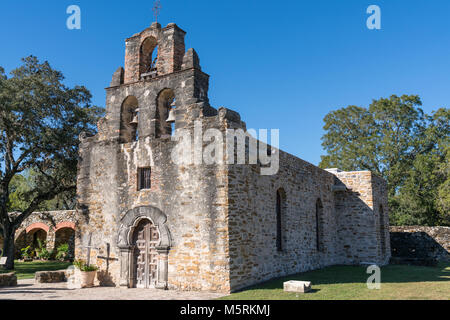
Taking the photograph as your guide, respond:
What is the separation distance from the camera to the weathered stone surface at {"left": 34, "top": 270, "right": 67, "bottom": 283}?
41.5 feet

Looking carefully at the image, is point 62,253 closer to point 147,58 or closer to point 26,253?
point 26,253

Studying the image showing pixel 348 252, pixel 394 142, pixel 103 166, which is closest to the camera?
pixel 103 166

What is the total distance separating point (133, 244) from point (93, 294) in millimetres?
1809

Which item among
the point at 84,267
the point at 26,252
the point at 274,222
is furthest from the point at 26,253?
the point at 274,222

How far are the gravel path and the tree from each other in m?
7.09

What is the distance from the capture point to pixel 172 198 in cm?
1073

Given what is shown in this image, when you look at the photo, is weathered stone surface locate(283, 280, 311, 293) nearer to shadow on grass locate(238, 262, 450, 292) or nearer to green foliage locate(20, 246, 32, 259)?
shadow on grass locate(238, 262, 450, 292)

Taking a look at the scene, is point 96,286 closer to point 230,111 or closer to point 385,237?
point 230,111

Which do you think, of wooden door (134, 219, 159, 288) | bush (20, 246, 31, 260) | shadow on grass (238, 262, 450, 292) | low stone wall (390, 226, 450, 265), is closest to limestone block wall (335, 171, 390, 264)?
shadow on grass (238, 262, 450, 292)

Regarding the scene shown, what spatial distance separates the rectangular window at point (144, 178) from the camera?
11.5 meters

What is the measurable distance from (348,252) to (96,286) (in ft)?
35.1
